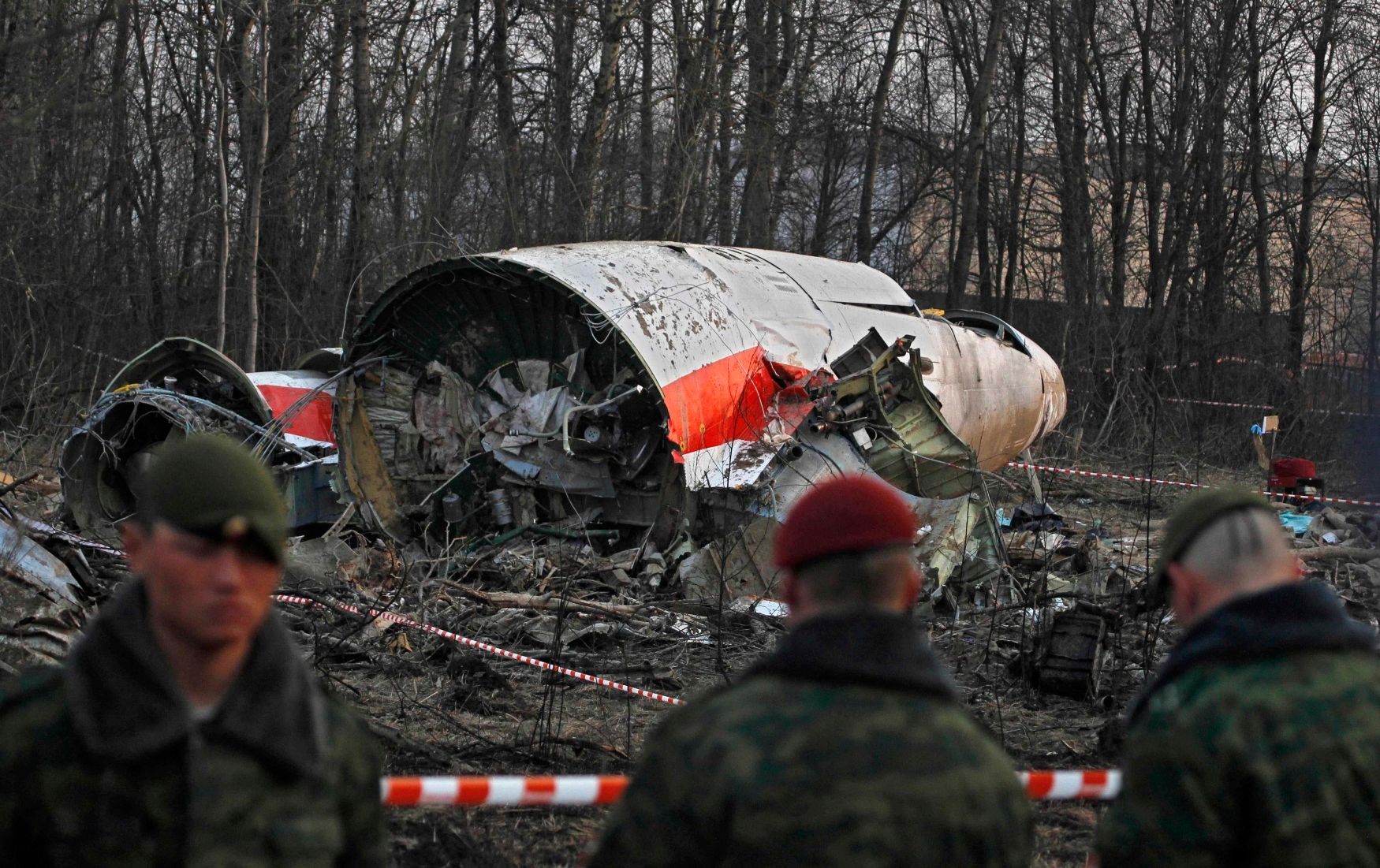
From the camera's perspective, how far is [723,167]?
77.6 feet

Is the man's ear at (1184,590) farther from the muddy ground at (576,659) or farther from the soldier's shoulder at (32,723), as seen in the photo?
the muddy ground at (576,659)

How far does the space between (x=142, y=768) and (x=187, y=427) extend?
8.45 m

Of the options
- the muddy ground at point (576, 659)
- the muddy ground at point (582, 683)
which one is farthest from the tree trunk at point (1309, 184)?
the muddy ground at point (582, 683)

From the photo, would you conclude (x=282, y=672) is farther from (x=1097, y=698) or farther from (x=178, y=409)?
(x=178, y=409)

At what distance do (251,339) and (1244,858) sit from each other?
45.5ft

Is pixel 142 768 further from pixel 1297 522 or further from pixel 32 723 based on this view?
pixel 1297 522

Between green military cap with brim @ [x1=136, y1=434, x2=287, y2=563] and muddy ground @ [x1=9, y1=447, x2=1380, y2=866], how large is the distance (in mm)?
2541

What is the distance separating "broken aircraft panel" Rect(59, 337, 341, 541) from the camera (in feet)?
32.3

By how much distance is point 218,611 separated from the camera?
1.75 m

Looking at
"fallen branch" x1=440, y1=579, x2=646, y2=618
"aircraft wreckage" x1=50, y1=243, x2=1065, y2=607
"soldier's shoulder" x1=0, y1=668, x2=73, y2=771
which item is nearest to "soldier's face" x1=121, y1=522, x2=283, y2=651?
"soldier's shoulder" x1=0, y1=668, x2=73, y2=771

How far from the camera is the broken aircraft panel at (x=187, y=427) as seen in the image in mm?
9844

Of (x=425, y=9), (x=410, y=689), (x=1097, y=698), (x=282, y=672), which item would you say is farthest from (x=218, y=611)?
(x=425, y=9)

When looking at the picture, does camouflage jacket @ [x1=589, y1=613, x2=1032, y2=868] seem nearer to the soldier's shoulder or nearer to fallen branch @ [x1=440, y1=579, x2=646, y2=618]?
the soldier's shoulder

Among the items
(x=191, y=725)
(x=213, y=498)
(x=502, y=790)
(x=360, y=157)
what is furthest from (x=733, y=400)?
(x=360, y=157)
